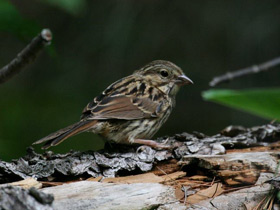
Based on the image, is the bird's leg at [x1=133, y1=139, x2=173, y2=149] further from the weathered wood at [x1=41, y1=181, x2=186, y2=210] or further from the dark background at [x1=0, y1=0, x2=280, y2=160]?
the dark background at [x1=0, y1=0, x2=280, y2=160]

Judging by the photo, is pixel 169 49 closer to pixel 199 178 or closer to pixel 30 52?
pixel 199 178

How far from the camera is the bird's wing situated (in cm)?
438

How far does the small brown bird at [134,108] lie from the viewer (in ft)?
14.1

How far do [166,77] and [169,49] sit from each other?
263 centimetres

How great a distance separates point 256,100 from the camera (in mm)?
1146

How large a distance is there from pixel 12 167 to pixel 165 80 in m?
2.55

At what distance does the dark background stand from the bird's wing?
2.40m

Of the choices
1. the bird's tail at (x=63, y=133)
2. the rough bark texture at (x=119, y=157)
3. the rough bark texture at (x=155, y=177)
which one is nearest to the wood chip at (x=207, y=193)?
the rough bark texture at (x=155, y=177)

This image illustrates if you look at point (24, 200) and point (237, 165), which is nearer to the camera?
point (24, 200)

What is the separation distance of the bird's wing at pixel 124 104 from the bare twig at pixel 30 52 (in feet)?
5.20

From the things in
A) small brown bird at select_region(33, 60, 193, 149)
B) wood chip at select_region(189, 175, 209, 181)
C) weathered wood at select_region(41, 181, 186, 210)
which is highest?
small brown bird at select_region(33, 60, 193, 149)

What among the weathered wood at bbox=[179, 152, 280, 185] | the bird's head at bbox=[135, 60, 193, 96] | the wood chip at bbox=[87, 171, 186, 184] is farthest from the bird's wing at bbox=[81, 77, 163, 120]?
the weathered wood at bbox=[179, 152, 280, 185]

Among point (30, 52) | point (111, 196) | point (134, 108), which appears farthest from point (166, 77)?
point (30, 52)

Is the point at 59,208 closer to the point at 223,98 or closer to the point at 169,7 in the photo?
the point at 223,98
